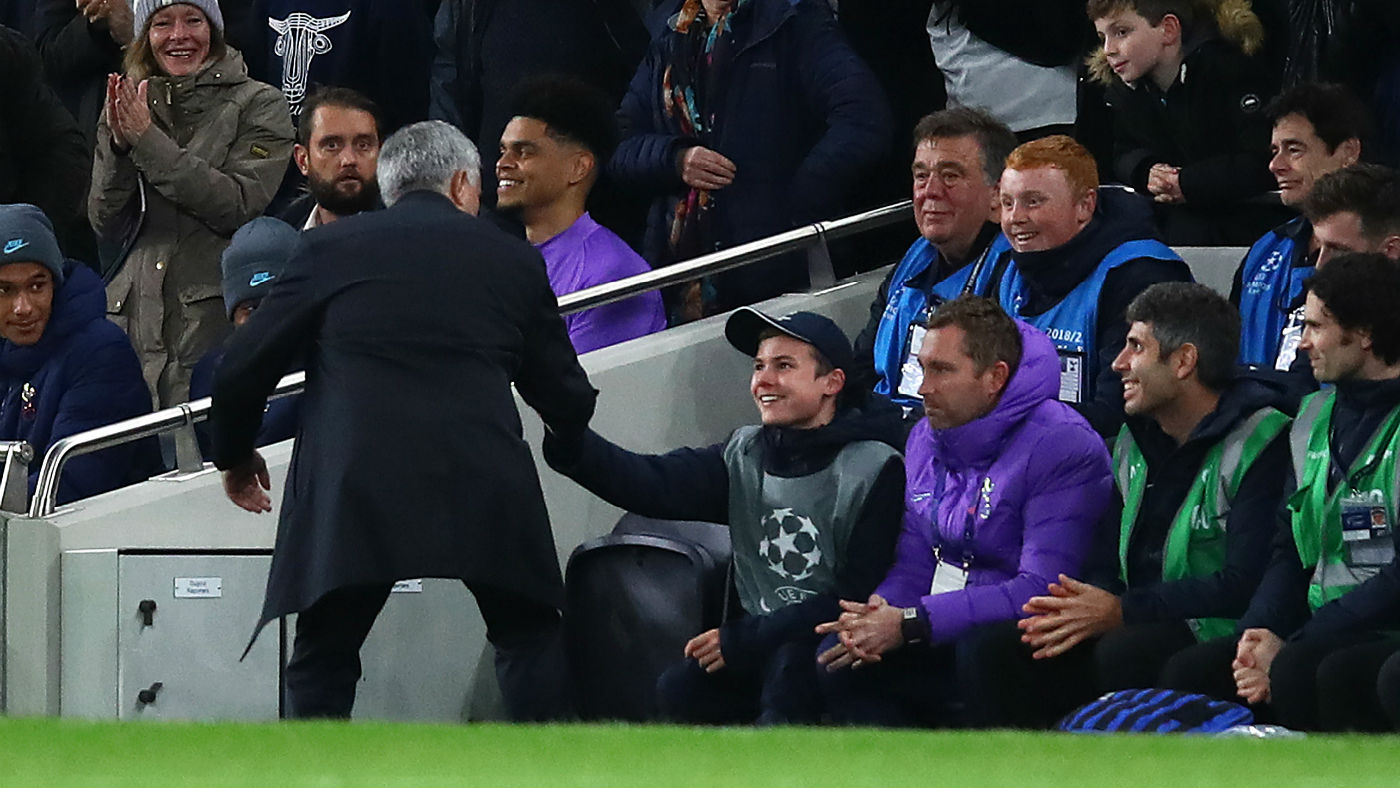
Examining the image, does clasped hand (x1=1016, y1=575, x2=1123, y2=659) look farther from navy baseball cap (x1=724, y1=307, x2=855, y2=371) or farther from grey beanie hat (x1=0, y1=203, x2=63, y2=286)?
grey beanie hat (x1=0, y1=203, x2=63, y2=286)

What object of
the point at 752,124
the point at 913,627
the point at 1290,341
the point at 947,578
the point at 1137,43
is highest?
the point at 1137,43

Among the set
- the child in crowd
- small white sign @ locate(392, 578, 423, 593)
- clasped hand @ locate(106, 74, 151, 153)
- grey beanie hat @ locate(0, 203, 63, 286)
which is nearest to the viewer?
small white sign @ locate(392, 578, 423, 593)

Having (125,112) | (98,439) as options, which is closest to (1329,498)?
(98,439)

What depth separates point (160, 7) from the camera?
10016mm

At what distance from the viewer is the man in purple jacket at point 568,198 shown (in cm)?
934

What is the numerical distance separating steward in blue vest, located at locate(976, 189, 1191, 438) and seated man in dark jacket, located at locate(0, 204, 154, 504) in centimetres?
294

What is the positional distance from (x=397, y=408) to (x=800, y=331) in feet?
4.81

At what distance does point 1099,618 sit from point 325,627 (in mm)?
2013

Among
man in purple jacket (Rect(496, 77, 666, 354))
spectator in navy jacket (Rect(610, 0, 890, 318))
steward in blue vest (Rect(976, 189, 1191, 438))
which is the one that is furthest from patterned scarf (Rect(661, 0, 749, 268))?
steward in blue vest (Rect(976, 189, 1191, 438))

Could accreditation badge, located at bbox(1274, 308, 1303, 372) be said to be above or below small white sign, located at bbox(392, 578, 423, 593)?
above

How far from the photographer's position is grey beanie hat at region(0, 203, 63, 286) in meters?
9.14

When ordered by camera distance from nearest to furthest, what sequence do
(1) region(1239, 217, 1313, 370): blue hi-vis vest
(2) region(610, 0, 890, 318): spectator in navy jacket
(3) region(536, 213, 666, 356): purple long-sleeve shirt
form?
(1) region(1239, 217, 1313, 370): blue hi-vis vest
(3) region(536, 213, 666, 356): purple long-sleeve shirt
(2) region(610, 0, 890, 318): spectator in navy jacket

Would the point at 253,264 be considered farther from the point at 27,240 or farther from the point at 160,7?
the point at 160,7

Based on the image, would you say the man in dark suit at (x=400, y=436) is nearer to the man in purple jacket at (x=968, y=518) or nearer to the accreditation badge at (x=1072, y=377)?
the man in purple jacket at (x=968, y=518)
